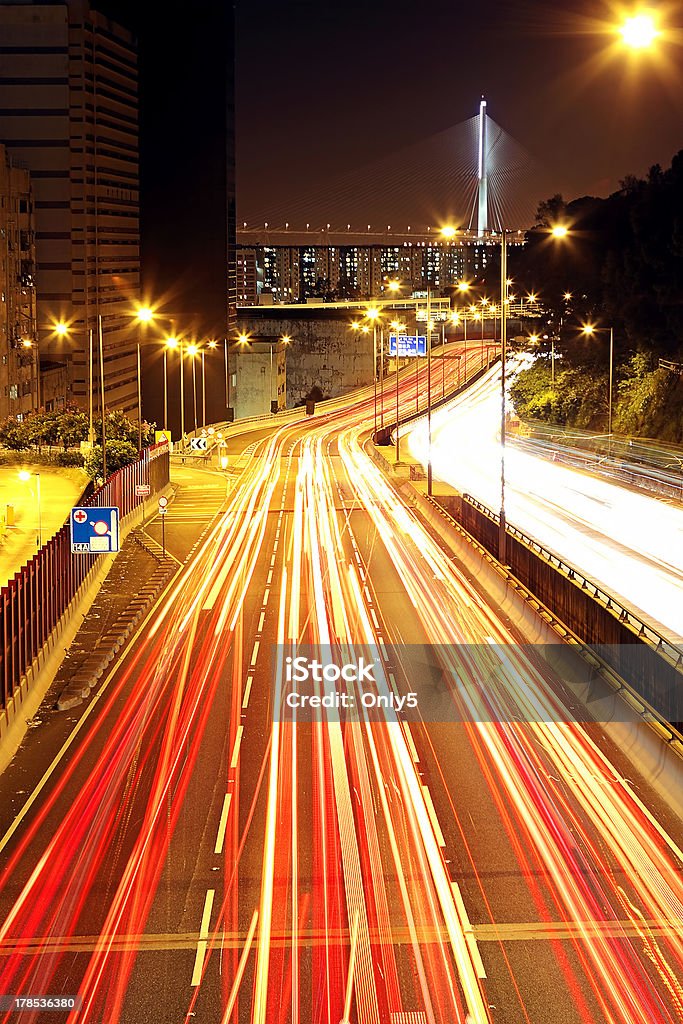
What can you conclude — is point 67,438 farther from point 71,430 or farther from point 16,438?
point 16,438

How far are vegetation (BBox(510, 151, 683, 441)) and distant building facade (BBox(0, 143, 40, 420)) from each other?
39.2m

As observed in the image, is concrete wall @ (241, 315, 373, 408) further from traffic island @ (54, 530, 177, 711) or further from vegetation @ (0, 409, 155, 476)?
traffic island @ (54, 530, 177, 711)

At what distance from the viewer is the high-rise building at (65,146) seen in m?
114

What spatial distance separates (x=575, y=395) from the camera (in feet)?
270

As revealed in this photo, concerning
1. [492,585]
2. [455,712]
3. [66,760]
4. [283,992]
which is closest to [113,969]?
[283,992]

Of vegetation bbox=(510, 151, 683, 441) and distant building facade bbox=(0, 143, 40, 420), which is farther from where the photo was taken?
distant building facade bbox=(0, 143, 40, 420)

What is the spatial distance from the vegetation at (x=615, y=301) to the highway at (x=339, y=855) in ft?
132

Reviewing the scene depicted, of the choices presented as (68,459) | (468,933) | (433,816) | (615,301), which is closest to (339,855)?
(433,816)

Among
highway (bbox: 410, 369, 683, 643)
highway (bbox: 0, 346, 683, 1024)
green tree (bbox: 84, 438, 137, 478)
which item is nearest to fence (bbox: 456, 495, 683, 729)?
highway (bbox: 0, 346, 683, 1024)

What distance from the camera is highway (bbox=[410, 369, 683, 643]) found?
3080 centimetres

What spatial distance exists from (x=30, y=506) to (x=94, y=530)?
1470 centimetres

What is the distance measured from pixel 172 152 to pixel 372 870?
441 feet

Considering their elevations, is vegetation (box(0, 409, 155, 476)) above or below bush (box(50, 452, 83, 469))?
above

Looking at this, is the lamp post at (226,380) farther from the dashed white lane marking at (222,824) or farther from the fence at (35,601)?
the dashed white lane marking at (222,824)
